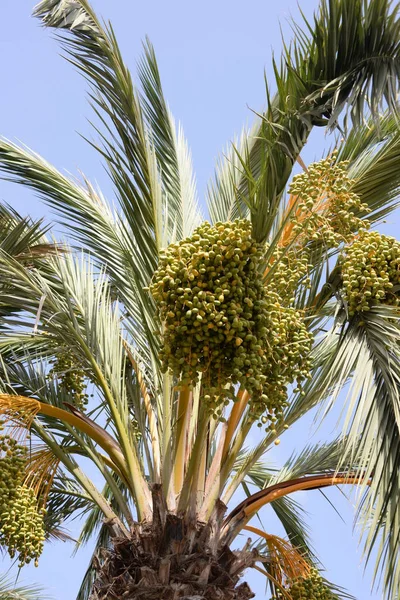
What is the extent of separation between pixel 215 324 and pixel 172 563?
1359 millimetres

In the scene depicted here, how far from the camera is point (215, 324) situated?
12.4 ft

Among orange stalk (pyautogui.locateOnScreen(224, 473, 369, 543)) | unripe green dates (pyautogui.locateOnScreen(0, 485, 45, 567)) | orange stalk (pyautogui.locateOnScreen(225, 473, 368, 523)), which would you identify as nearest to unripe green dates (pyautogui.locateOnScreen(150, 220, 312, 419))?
orange stalk (pyautogui.locateOnScreen(224, 473, 369, 543))

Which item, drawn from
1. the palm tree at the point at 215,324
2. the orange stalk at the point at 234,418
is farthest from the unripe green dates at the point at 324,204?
the orange stalk at the point at 234,418

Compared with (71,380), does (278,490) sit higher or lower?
lower

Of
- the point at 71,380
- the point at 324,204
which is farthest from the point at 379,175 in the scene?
the point at 71,380

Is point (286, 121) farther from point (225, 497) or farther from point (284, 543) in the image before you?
point (284, 543)

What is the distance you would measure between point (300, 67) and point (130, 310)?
205 cm

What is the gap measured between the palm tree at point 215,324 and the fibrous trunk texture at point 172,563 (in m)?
0.01

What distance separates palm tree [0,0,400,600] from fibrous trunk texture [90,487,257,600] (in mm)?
10

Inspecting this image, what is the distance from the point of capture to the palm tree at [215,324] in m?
3.92

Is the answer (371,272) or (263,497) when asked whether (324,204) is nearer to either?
(371,272)

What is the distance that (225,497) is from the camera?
16.1ft

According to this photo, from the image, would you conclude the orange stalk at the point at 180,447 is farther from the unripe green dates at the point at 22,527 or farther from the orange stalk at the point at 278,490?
the unripe green dates at the point at 22,527

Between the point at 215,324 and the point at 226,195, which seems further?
the point at 226,195
